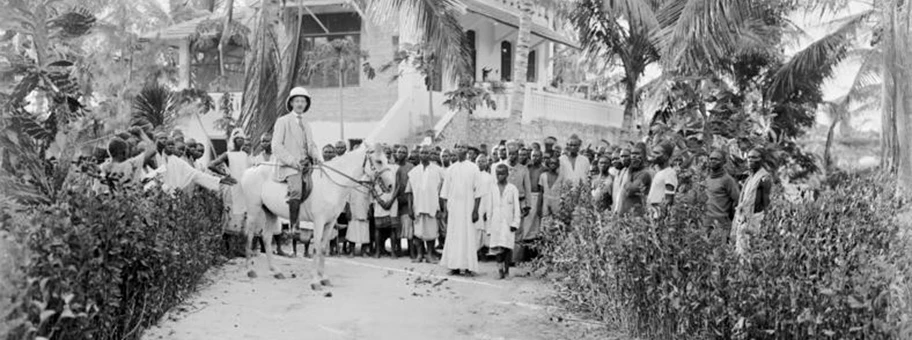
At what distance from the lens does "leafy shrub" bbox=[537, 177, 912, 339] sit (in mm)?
4949

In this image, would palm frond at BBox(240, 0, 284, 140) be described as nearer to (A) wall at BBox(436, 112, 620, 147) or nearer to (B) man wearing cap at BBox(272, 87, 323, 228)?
(B) man wearing cap at BBox(272, 87, 323, 228)

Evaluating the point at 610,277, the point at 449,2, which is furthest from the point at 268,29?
the point at 610,277

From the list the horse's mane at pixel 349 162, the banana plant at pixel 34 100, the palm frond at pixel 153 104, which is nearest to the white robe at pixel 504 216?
the horse's mane at pixel 349 162

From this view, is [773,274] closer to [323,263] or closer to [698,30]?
[323,263]

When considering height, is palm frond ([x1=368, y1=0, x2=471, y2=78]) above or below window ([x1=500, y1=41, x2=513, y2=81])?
below

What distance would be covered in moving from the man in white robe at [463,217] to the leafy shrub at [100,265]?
3.84m

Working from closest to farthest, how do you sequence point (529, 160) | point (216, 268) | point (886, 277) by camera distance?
point (886, 277), point (216, 268), point (529, 160)

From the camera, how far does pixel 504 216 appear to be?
37.8 feet

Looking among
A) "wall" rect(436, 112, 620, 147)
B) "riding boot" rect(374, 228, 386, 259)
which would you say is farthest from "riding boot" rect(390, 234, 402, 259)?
"wall" rect(436, 112, 620, 147)

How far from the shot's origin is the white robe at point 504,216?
11438mm

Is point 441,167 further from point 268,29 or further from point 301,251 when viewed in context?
point 268,29

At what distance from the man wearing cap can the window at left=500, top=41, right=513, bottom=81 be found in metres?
16.6

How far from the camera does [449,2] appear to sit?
13.9 metres

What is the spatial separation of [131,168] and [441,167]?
5335 mm
